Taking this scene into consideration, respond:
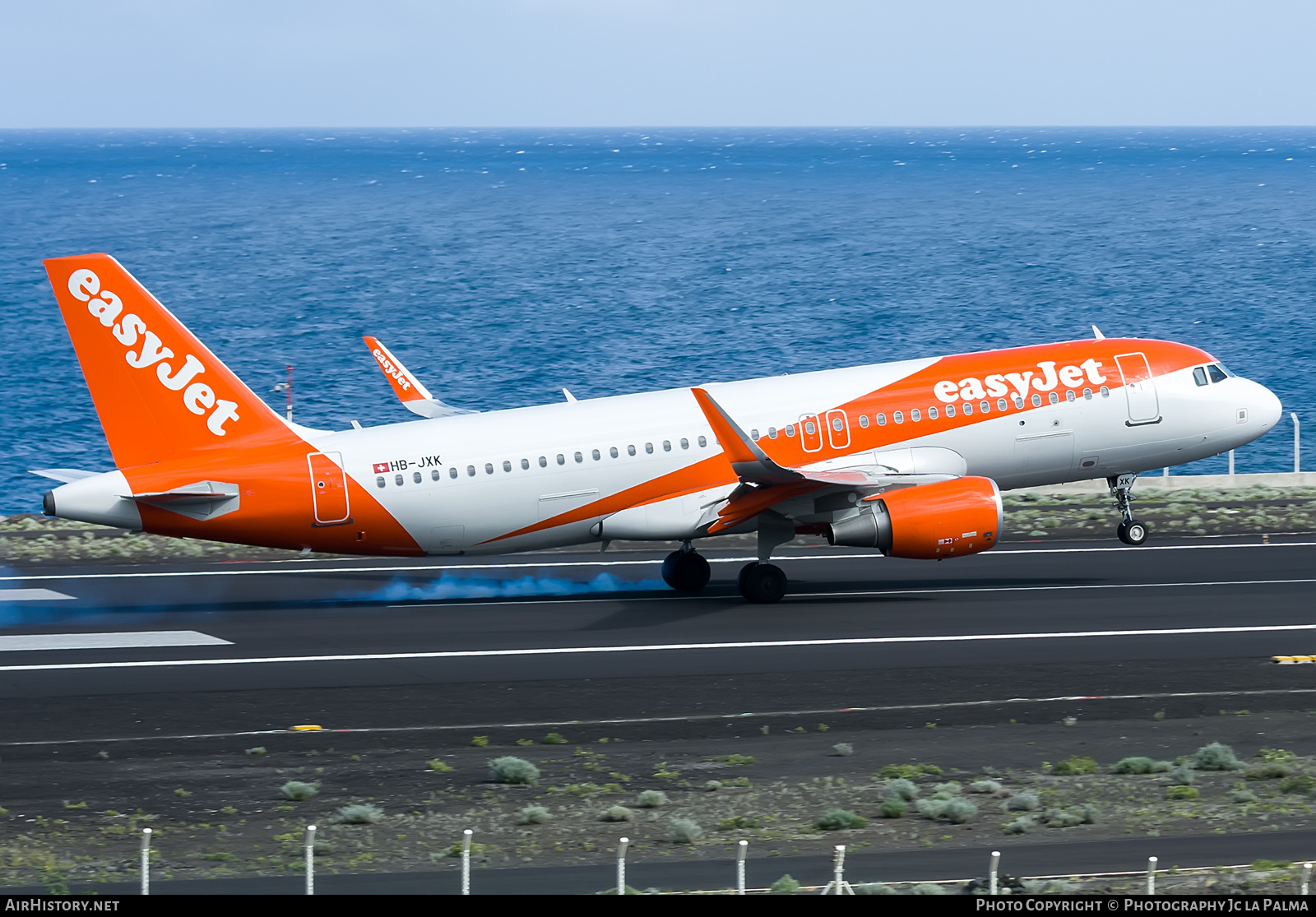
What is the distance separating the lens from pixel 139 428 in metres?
30.4

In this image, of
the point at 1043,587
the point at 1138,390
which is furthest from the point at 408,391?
the point at 1138,390

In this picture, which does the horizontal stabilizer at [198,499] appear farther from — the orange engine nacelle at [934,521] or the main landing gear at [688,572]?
the orange engine nacelle at [934,521]

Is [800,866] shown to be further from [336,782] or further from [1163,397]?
[1163,397]

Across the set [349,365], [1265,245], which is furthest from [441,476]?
[1265,245]

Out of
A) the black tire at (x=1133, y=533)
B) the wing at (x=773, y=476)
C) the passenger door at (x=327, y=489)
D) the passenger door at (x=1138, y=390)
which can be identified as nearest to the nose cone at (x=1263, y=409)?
the passenger door at (x=1138, y=390)

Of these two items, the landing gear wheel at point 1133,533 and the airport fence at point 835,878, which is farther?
Answer: the landing gear wheel at point 1133,533

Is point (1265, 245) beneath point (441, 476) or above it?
above

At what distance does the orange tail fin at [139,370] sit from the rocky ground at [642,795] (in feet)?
30.2

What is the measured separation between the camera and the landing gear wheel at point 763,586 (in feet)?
109

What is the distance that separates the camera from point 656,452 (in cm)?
3275

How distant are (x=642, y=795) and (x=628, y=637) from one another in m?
10.8

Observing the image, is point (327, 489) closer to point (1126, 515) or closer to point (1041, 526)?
point (1126, 515)
